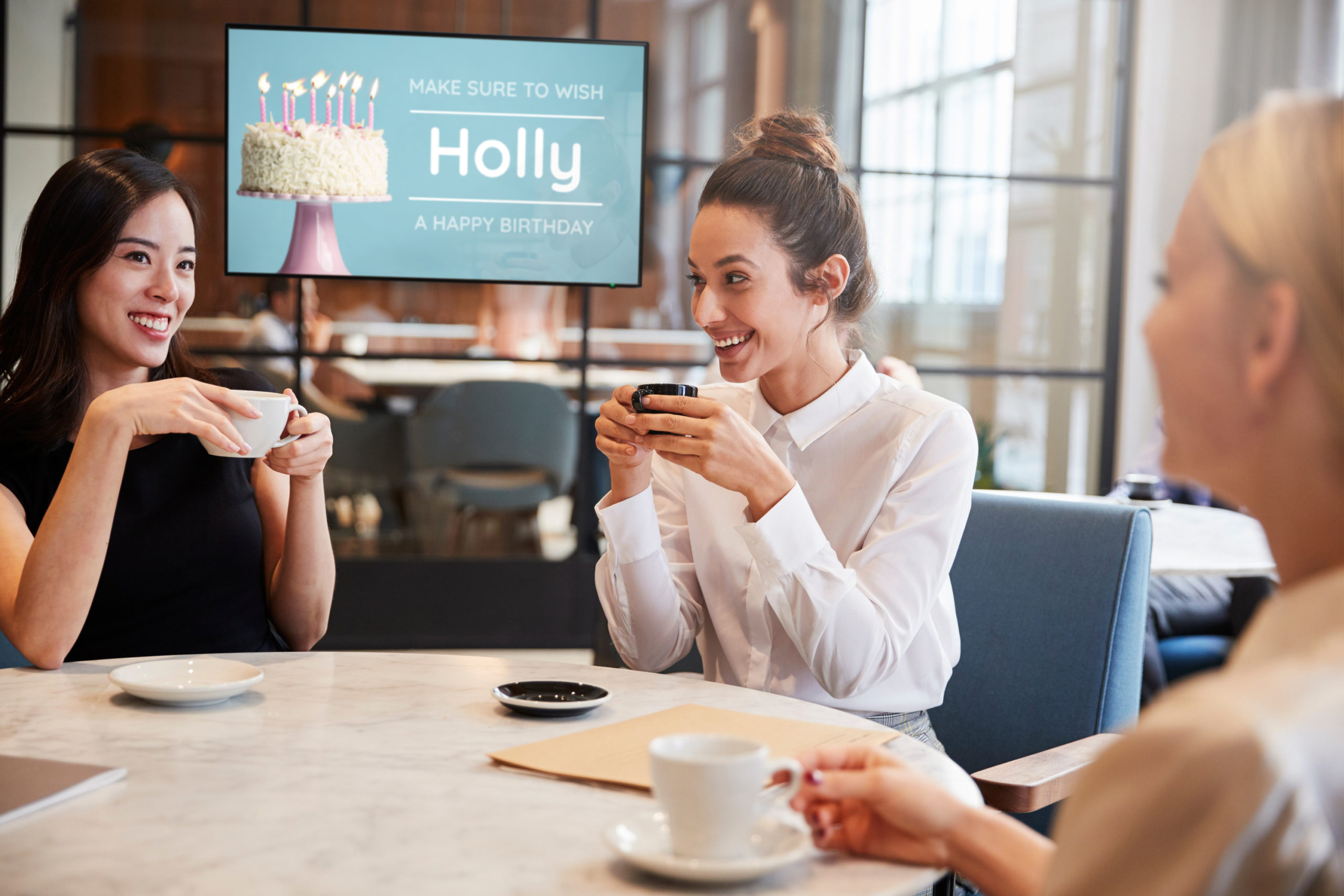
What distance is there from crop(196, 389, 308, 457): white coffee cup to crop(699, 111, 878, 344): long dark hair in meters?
0.69

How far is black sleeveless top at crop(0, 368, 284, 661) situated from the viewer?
163cm

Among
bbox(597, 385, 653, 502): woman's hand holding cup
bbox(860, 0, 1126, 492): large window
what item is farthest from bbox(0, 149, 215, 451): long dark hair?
bbox(860, 0, 1126, 492): large window

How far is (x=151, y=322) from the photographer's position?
1.75 m

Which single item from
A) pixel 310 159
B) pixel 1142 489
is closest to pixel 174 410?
pixel 310 159

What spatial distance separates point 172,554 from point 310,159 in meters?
1.85

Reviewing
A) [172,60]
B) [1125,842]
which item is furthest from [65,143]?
[1125,842]

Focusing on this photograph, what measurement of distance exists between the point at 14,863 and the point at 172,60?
14.1 ft

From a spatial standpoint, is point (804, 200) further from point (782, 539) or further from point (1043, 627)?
point (1043, 627)

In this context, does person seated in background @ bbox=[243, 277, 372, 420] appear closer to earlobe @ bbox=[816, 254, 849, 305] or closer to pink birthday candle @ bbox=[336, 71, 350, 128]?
pink birthday candle @ bbox=[336, 71, 350, 128]

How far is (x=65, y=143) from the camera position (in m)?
4.39

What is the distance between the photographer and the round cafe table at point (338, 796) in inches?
31.0

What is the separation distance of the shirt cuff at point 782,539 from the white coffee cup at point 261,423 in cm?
60

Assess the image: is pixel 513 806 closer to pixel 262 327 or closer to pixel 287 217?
pixel 287 217

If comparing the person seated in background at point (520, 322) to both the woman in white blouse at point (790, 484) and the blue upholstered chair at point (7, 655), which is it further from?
the blue upholstered chair at point (7, 655)
